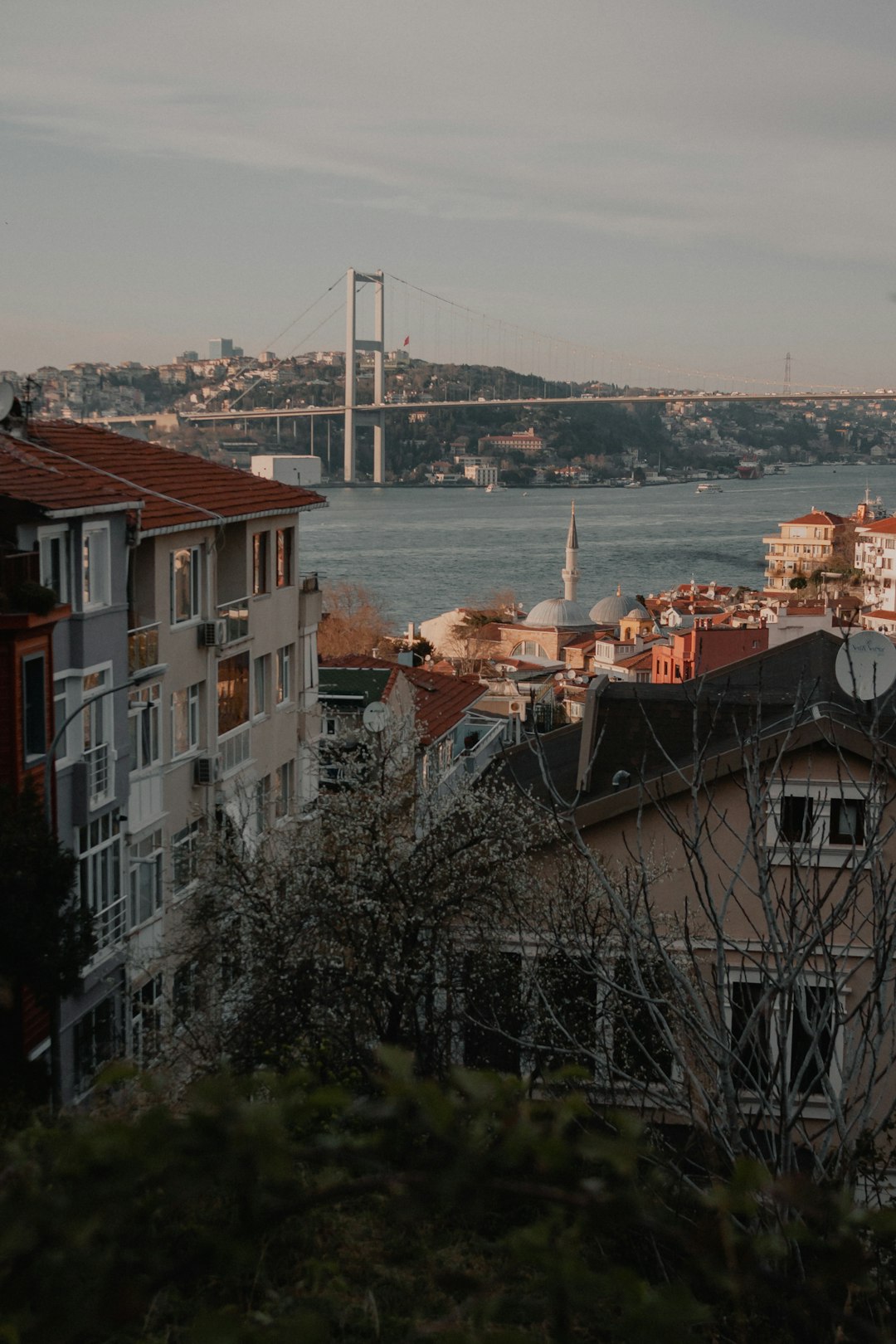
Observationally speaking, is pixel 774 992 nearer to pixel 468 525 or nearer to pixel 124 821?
pixel 124 821

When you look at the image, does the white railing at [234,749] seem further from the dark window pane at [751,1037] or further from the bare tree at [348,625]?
the bare tree at [348,625]

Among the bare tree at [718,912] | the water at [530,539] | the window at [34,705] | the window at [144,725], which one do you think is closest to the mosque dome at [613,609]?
the water at [530,539]

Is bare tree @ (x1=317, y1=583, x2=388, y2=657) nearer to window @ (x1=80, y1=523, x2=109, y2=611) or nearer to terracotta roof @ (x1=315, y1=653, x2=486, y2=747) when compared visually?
terracotta roof @ (x1=315, y1=653, x2=486, y2=747)

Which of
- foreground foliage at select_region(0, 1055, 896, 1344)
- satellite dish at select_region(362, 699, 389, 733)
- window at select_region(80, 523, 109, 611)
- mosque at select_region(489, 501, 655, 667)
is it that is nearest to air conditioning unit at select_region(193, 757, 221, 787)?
satellite dish at select_region(362, 699, 389, 733)

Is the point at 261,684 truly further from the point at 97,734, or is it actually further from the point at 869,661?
the point at 869,661

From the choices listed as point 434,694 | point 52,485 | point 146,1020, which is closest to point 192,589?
point 52,485

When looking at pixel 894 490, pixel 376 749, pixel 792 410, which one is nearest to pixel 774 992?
pixel 376 749
